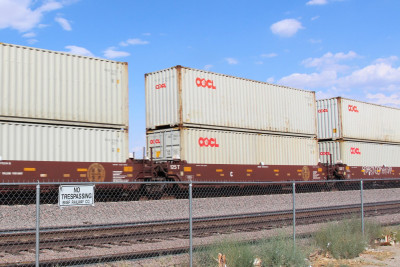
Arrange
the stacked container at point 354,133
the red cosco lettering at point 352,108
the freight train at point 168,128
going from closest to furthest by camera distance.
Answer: the freight train at point 168,128 < the stacked container at point 354,133 < the red cosco lettering at point 352,108

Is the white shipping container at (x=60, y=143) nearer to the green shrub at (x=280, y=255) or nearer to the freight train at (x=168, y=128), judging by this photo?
the freight train at (x=168, y=128)

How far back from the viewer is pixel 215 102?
64.3 feet

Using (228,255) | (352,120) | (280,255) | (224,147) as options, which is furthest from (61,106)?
(352,120)

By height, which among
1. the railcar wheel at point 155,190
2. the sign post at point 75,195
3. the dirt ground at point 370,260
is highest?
the sign post at point 75,195

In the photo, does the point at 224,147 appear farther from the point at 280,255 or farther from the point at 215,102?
the point at 280,255

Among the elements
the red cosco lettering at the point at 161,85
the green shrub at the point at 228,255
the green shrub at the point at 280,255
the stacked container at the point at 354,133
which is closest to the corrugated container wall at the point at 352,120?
the stacked container at the point at 354,133

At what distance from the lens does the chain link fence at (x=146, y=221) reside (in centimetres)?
718

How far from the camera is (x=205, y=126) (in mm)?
19062

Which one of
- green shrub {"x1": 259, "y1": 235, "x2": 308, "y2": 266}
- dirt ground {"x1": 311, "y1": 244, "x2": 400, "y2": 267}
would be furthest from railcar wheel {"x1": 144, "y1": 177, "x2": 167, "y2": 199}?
green shrub {"x1": 259, "y1": 235, "x2": 308, "y2": 266}

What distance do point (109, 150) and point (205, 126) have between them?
4942mm

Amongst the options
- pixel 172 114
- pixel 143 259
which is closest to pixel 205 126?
pixel 172 114

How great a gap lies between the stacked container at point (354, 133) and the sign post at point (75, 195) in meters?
21.1

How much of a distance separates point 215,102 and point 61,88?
718 cm

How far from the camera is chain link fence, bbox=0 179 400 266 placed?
7.18 meters
